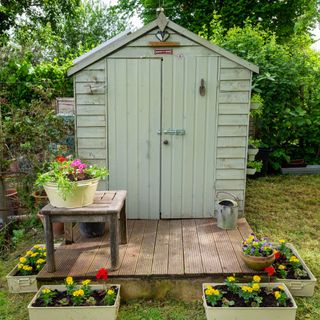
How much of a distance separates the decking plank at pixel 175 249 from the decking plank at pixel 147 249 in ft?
0.59

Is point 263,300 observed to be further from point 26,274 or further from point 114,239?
point 26,274

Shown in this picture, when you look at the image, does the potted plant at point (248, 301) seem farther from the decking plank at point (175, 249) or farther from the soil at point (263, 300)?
the decking plank at point (175, 249)

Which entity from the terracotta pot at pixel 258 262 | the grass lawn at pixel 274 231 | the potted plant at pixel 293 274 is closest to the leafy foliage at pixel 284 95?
the grass lawn at pixel 274 231

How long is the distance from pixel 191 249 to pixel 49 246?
4.35ft

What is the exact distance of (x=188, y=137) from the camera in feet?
12.4

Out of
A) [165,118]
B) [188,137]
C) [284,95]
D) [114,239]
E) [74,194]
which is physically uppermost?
[284,95]

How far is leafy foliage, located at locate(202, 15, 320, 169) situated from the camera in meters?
6.38

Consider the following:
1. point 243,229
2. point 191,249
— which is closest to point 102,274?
point 191,249

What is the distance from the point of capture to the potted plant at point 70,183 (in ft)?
8.25

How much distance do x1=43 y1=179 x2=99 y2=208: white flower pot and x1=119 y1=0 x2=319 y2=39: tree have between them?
1026 cm

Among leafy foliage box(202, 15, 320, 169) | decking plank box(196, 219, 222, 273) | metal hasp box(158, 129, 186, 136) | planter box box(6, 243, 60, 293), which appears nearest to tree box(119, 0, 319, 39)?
leafy foliage box(202, 15, 320, 169)

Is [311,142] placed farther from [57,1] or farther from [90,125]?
[57,1]

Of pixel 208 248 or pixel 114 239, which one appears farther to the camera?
pixel 208 248

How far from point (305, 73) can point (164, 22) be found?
4.44 metres
